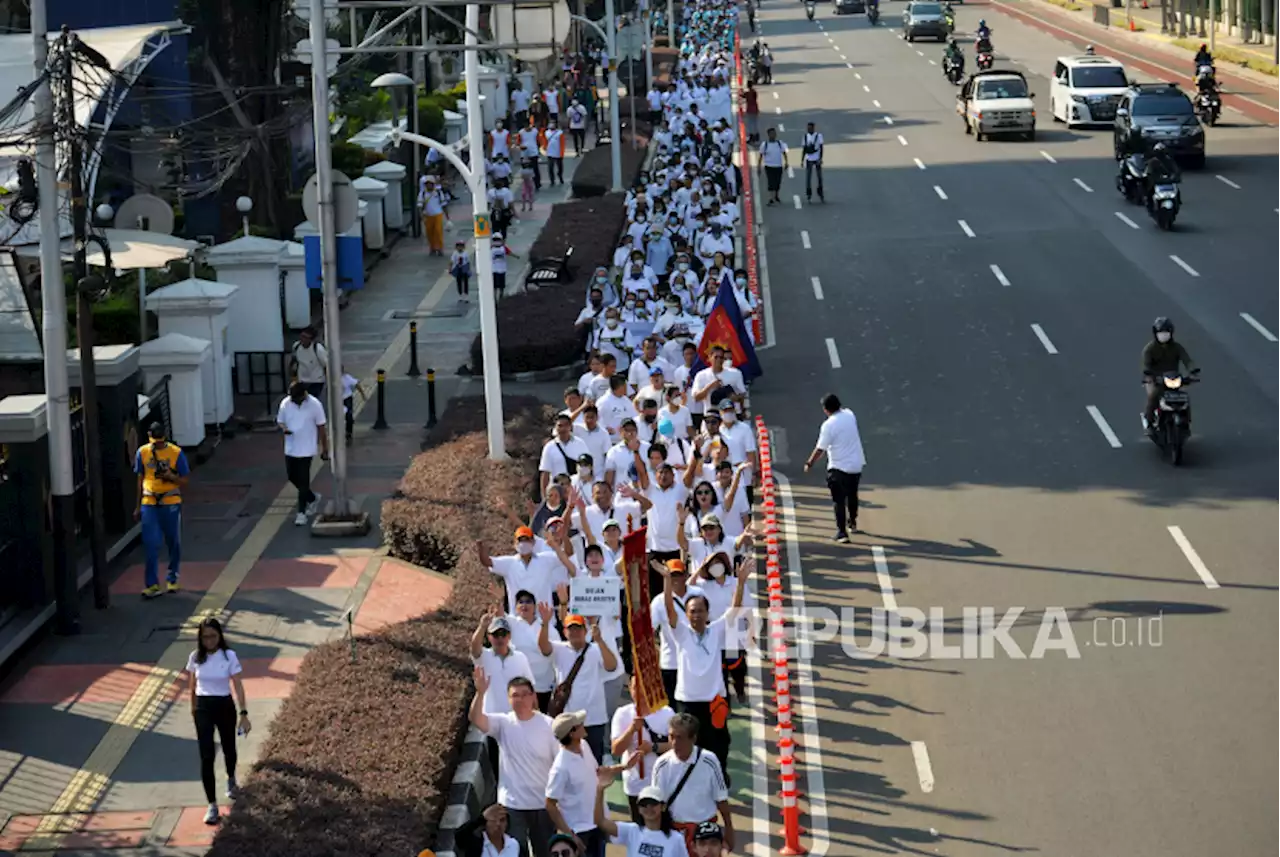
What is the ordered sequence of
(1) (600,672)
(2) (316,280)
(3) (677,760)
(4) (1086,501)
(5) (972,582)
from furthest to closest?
(2) (316,280) < (4) (1086,501) < (5) (972,582) < (1) (600,672) < (3) (677,760)

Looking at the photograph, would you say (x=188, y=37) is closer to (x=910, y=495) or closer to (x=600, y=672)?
(x=910, y=495)

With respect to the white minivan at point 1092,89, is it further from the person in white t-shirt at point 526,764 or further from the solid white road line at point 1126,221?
the person in white t-shirt at point 526,764

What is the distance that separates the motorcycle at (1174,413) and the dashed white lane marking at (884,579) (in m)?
4.29

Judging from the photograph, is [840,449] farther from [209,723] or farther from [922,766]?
[209,723]

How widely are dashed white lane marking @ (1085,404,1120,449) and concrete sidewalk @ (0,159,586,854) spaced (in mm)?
7912

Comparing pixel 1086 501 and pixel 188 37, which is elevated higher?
pixel 188 37

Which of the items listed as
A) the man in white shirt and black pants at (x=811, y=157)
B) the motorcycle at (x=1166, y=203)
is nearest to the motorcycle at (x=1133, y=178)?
the motorcycle at (x=1166, y=203)

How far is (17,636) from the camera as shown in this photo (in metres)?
16.8

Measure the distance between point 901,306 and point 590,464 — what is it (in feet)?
49.4

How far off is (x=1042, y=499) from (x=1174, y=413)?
2035 mm

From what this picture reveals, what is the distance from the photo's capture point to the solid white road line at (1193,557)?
1830cm

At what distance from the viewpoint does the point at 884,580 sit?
18750mm

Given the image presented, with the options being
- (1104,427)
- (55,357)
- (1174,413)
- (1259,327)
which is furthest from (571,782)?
(1259,327)

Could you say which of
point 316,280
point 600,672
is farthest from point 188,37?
point 600,672
